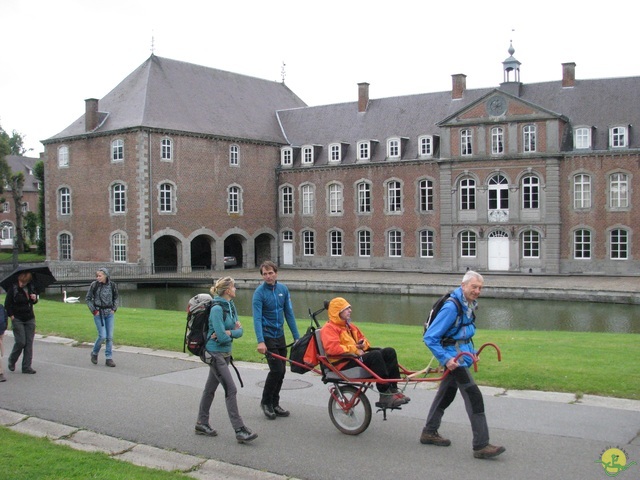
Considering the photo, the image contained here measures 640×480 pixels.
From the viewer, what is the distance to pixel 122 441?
7.19 meters

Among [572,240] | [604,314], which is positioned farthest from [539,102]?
[604,314]

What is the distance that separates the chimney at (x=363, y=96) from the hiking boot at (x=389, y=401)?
37018mm

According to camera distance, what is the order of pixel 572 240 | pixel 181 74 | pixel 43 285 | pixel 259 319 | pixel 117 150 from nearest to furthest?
pixel 259 319 < pixel 43 285 < pixel 572 240 < pixel 117 150 < pixel 181 74

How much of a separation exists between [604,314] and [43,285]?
1836cm

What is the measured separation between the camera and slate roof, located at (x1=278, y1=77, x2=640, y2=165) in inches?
1375

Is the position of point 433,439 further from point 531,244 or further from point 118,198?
point 118,198

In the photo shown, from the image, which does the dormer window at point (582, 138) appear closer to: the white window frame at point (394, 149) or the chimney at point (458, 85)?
the chimney at point (458, 85)

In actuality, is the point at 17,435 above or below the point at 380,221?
below

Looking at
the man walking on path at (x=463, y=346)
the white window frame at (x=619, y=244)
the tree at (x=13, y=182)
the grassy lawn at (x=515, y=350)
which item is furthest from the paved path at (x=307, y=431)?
the tree at (x=13, y=182)

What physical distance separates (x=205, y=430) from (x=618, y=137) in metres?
31.3

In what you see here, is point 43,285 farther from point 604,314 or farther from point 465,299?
point 604,314

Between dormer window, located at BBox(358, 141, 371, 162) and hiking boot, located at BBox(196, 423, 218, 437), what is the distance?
1337 inches

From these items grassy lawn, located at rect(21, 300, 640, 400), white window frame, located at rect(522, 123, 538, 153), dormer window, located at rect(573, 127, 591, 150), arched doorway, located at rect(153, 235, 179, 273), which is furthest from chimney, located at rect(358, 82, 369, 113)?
grassy lawn, located at rect(21, 300, 640, 400)

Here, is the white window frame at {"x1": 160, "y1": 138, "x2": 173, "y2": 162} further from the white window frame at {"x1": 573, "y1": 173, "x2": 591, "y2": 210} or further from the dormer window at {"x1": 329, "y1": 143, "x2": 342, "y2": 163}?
the white window frame at {"x1": 573, "y1": 173, "x2": 591, "y2": 210}
